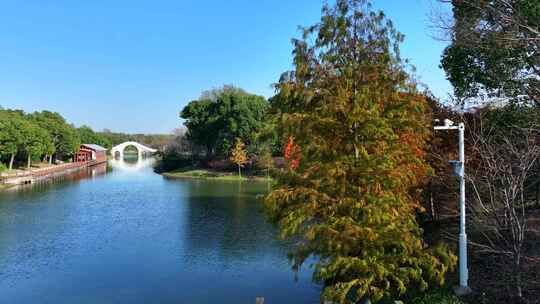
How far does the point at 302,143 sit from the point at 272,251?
28.4 feet

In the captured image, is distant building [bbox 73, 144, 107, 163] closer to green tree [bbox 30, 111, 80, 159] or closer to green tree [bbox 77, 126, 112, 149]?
green tree [bbox 77, 126, 112, 149]

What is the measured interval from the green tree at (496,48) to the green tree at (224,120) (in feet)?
108

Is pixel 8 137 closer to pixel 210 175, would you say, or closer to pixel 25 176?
pixel 25 176

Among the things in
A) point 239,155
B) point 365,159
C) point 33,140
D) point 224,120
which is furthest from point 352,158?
point 33,140

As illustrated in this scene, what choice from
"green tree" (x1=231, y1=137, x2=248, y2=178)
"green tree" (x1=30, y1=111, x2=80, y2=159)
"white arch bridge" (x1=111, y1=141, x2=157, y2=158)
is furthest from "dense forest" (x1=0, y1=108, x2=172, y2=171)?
"white arch bridge" (x1=111, y1=141, x2=157, y2=158)

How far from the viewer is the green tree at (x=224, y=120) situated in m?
45.2

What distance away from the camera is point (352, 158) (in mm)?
7445

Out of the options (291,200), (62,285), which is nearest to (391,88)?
(291,200)

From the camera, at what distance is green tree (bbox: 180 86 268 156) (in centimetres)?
4516

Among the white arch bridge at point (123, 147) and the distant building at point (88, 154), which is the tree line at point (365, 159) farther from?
the white arch bridge at point (123, 147)

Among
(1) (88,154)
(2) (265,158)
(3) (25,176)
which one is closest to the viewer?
(2) (265,158)

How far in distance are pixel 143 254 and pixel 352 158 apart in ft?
35.0

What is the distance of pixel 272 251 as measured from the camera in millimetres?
15484

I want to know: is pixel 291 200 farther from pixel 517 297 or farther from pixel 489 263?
pixel 489 263
